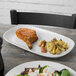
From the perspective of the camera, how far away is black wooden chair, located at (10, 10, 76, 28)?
4.86 ft

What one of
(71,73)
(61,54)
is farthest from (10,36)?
(71,73)

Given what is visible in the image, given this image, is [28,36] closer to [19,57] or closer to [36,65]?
[19,57]

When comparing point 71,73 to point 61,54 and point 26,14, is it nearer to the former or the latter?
point 61,54

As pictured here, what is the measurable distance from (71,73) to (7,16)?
2310 millimetres

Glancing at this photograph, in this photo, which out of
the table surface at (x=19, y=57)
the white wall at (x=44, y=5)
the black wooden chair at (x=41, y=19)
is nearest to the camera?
the table surface at (x=19, y=57)

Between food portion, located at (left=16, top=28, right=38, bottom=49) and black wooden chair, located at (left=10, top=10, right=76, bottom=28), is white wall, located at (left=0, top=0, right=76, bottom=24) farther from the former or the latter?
food portion, located at (left=16, top=28, right=38, bottom=49)

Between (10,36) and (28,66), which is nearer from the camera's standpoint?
(28,66)

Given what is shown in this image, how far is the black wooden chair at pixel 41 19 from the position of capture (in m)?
1.48

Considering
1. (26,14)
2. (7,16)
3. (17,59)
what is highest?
(26,14)

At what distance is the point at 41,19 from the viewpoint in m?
1.54

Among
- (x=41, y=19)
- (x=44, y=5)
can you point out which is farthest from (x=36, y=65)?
(x=44, y=5)

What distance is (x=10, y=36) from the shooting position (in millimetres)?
1203

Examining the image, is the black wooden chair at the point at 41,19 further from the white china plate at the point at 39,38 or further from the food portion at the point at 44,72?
the food portion at the point at 44,72

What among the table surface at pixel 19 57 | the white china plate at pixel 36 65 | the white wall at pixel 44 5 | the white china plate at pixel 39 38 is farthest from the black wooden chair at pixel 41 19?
the white wall at pixel 44 5
